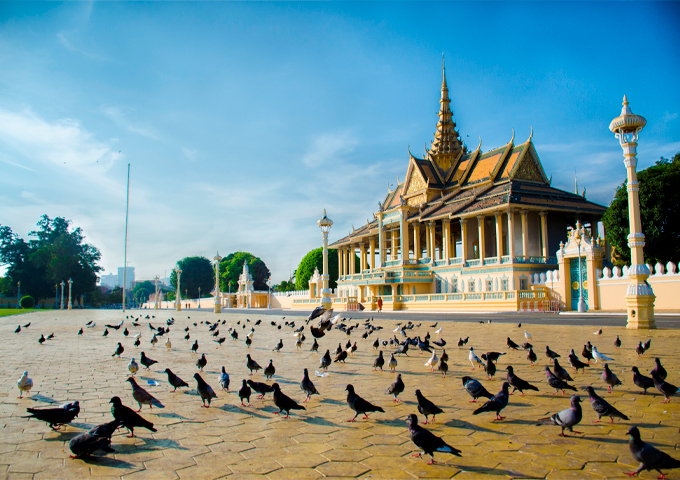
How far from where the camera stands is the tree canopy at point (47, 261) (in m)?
89.4

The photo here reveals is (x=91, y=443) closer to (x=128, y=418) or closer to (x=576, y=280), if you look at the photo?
(x=128, y=418)

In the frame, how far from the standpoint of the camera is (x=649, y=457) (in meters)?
3.57

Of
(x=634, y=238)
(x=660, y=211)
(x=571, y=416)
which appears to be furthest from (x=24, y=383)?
(x=660, y=211)

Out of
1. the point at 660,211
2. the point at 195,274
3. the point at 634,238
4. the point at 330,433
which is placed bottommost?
the point at 330,433

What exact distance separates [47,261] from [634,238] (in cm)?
9953

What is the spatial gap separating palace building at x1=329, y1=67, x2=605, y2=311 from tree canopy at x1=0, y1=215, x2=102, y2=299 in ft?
196

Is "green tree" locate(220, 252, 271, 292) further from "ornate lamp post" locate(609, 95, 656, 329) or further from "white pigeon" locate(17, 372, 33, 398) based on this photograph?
"white pigeon" locate(17, 372, 33, 398)

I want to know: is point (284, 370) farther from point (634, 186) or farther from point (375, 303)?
point (375, 303)

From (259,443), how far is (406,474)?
1599 millimetres

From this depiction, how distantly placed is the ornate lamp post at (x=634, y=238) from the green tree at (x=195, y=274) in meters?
120

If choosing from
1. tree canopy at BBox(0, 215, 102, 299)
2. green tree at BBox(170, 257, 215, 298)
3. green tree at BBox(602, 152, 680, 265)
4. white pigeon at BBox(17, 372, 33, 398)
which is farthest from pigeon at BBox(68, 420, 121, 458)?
green tree at BBox(170, 257, 215, 298)

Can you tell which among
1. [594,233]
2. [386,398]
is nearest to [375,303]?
[594,233]

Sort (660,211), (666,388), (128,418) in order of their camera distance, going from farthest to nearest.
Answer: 1. (660,211)
2. (666,388)
3. (128,418)

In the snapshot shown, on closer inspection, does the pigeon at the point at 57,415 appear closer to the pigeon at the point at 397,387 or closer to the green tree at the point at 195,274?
the pigeon at the point at 397,387
